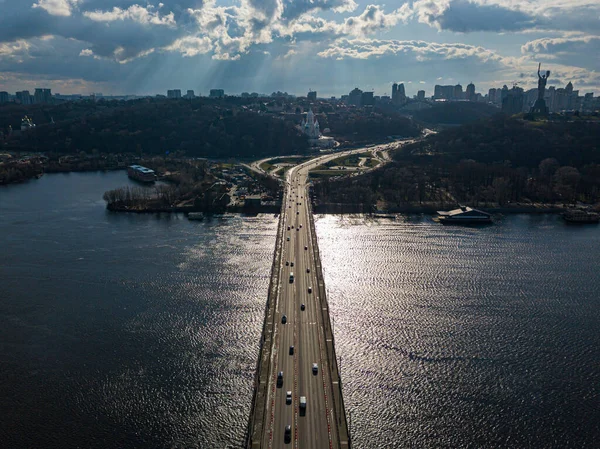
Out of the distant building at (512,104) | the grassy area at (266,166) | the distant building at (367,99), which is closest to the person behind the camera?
the grassy area at (266,166)

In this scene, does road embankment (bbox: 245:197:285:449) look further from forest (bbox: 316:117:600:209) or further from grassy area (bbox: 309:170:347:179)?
grassy area (bbox: 309:170:347:179)

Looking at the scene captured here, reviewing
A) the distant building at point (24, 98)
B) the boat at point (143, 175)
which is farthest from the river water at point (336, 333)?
the distant building at point (24, 98)

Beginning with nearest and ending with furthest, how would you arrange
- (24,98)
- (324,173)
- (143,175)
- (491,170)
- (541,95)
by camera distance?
1. (491,170)
2. (324,173)
3. (143,175)
4. (541,95)
5. (24,98)

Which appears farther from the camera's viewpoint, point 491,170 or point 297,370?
point 491,170

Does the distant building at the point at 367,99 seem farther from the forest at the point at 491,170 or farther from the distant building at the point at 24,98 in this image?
the distant building at the point at 24,98

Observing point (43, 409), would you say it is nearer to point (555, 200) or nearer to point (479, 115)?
point (555, 200)

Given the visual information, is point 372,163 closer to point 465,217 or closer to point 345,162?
point 345,162

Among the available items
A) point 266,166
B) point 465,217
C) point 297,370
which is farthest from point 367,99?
point 297,370
